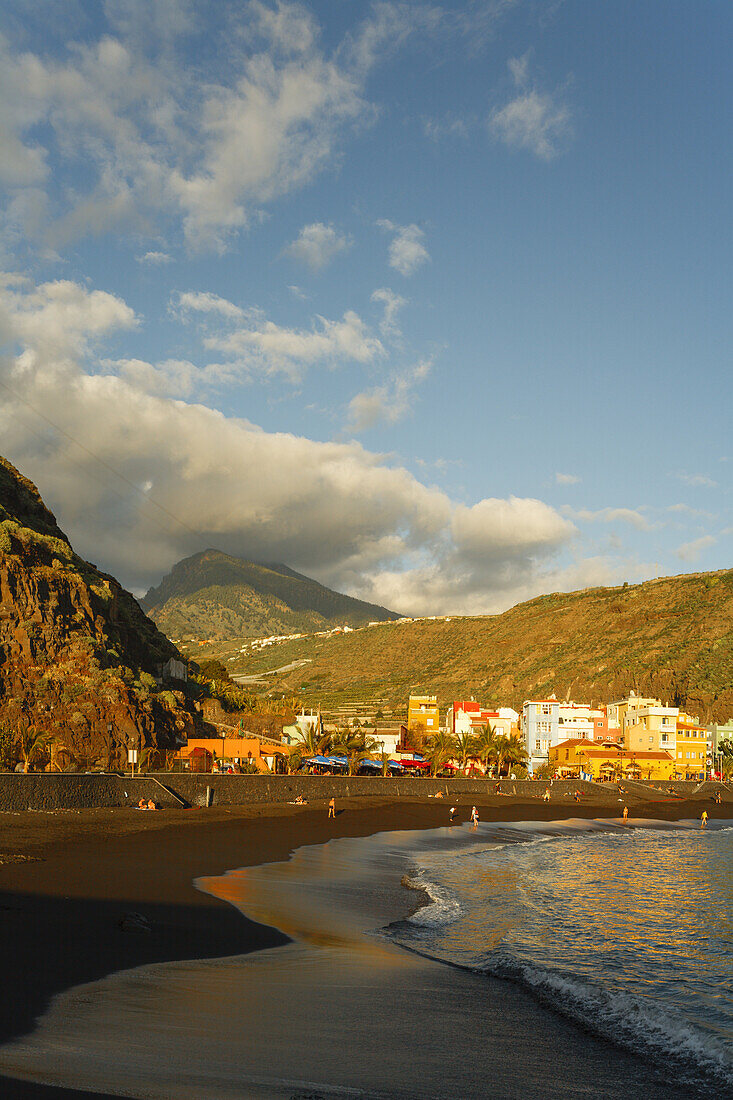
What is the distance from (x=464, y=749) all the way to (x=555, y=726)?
34.1 meters

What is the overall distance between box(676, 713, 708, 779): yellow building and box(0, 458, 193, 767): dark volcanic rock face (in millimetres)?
73661

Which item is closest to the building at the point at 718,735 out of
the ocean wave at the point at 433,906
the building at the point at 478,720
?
the building at the point at 478,720

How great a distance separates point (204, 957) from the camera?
14039 millimetres

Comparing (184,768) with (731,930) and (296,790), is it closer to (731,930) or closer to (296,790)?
(296,790)

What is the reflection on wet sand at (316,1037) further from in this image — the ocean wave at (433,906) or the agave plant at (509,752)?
the agave plant at (509,752)

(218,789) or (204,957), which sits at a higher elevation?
(204,957)

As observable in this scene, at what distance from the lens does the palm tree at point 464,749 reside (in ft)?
281

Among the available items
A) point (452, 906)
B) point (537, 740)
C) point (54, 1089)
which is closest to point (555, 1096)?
point (54, 1089)

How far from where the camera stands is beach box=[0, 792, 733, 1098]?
9.52 metres

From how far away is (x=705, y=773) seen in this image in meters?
110

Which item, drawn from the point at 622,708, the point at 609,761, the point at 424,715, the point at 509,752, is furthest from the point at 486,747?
the point at 622,708

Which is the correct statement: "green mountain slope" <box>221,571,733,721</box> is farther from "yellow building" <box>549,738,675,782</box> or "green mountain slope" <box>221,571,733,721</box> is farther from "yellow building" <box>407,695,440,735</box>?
"yellow building" <box>407,695,440,735</box>

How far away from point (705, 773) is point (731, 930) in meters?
97.9

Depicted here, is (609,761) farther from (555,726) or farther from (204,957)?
(204,957)
